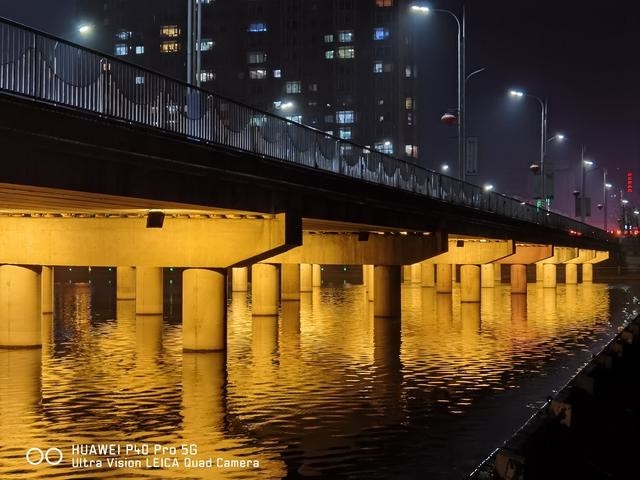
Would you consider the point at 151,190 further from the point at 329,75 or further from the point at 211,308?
the point at 329,75

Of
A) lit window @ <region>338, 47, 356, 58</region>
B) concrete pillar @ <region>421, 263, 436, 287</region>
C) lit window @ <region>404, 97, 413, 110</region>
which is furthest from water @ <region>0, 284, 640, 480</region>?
lit window @ <region>338, 47, 356, 58</region>

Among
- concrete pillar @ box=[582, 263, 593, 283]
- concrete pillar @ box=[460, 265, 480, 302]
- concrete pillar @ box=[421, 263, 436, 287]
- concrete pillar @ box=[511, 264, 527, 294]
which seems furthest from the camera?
concrete pillar @ box=[582, 263, 593, 283]

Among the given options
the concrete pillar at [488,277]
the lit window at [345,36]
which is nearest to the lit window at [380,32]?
the lit window at [345,36]

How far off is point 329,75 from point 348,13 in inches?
500

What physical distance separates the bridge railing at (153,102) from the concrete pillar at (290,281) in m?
30.7

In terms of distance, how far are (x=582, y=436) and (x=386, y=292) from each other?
39.2 metres

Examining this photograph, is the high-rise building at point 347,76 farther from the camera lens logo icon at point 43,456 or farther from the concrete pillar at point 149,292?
the camera lens logo icon at point 43,456

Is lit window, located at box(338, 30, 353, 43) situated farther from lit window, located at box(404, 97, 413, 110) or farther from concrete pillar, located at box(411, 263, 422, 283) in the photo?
concrete pillar, located at box(411, 263, 422, 283)

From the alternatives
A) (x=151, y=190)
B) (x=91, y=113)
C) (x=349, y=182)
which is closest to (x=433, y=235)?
(x=349, y=182)

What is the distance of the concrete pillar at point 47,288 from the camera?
183 feet

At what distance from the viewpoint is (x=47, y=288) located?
5762 centimetres

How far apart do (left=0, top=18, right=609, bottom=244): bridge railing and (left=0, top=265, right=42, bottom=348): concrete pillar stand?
388 inches

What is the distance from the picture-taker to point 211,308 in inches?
1467

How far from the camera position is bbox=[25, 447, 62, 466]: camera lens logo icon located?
18781 mm
